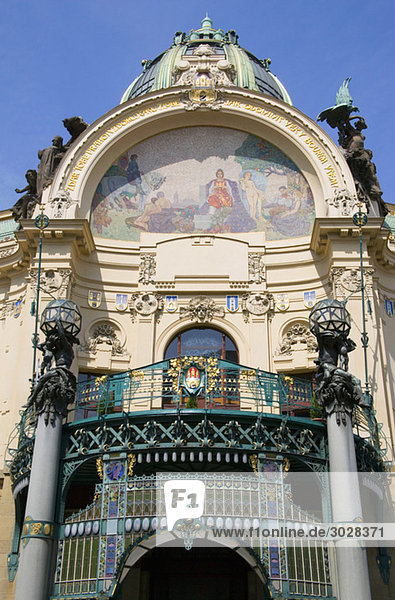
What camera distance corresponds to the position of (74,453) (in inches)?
595

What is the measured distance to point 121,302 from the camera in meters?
22.6

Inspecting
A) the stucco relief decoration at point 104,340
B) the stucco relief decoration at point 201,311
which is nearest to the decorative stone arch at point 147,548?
the stucco relief decoration at point 104,340

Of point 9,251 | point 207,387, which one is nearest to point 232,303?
point 207,387

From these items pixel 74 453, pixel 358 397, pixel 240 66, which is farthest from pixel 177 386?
pixel 240 66

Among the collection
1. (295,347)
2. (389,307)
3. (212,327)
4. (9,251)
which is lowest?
(295,347)

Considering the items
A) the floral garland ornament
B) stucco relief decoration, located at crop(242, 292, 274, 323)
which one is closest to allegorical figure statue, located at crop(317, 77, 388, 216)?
stucco relief decoration, located at crop(242, 292, 274, 323)

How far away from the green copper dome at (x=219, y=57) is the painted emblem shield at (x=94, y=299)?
8.47 metres

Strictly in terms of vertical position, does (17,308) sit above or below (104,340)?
above

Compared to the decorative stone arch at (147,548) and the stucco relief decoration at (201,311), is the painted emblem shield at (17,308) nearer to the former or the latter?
the stucco relief decoration at (201,311)

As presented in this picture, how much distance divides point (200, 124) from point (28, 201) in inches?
244

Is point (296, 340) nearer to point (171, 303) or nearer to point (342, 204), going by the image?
point (171, 303)

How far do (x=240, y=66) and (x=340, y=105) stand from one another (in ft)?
18.5

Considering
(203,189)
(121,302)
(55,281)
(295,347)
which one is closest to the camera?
(55,281)

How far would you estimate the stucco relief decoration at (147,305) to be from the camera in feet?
73.0
